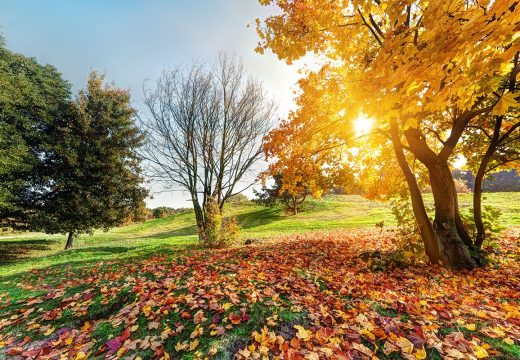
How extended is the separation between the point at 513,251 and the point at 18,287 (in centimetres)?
1399

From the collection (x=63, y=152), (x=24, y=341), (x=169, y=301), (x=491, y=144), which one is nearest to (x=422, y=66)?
(x=169, y=301)

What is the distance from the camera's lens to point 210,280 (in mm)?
5391

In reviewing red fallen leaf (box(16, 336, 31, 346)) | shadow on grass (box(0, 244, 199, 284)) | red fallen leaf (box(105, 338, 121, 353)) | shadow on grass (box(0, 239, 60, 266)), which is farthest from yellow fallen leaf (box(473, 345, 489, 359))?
shadow on grass (box(0, 239, 60, 266))

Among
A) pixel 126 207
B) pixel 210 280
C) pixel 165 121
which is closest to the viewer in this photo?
pixel 210 280

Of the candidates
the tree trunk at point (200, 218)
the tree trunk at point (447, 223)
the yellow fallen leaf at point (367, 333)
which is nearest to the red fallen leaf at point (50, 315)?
the yellow fallen leaf at point (367, 333)

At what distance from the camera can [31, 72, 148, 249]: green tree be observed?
16.0m

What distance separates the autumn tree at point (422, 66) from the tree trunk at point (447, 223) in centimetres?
2

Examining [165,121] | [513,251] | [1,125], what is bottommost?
[513,251]

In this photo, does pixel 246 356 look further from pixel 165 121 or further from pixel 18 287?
pixel 165 121

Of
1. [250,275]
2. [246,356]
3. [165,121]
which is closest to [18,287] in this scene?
[250,275]

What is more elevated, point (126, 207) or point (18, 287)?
point (126, 207)

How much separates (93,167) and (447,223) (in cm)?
1982

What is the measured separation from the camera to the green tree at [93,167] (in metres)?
16.0

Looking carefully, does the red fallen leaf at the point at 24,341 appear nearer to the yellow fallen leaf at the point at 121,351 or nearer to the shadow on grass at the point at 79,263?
the yellow fallen leaf at the point at 121,351
